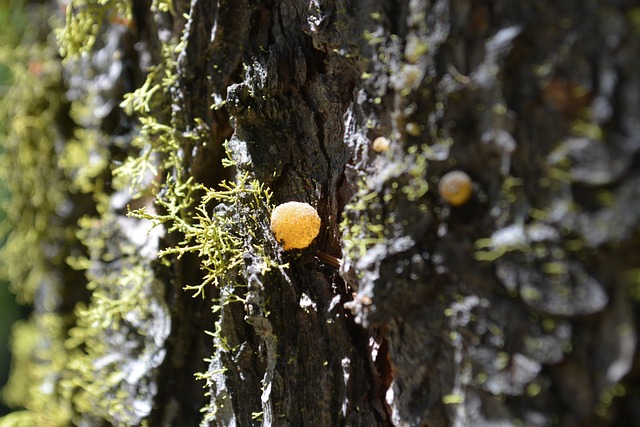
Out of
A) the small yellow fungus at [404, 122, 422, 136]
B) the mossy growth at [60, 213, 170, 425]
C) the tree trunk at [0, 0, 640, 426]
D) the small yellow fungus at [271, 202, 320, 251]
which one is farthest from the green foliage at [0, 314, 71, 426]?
the small yellow fungus at [404, 122, 422, 136]

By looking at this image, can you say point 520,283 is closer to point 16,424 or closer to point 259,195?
point 259,195

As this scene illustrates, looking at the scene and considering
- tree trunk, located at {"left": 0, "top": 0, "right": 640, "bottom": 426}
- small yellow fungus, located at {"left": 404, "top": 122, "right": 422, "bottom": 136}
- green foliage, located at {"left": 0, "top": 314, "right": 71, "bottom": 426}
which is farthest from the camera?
green foliage, located at {"left": 0, "top": 314, "right": 71, "bottom": 426}

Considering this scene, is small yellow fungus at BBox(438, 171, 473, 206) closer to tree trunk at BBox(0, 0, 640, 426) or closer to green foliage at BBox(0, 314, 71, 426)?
tree trunk at BBox(0, 0, 640, 426)

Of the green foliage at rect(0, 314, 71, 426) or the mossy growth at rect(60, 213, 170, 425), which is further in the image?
the green foliage at rect(0, 314, 71, 426)

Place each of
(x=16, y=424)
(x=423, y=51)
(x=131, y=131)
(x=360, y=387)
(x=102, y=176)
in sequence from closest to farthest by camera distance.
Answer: (x=423, y=51) → (x=360, y=387) → (x=131, y=131) → (x=102, y=176) → (x=16, y=424)

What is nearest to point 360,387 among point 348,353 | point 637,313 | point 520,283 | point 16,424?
point 348,353

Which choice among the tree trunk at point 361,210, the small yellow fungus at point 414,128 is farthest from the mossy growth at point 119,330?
the small yellow fungus at point 414,128

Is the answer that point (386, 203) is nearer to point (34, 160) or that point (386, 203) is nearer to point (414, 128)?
point (414, 128)
